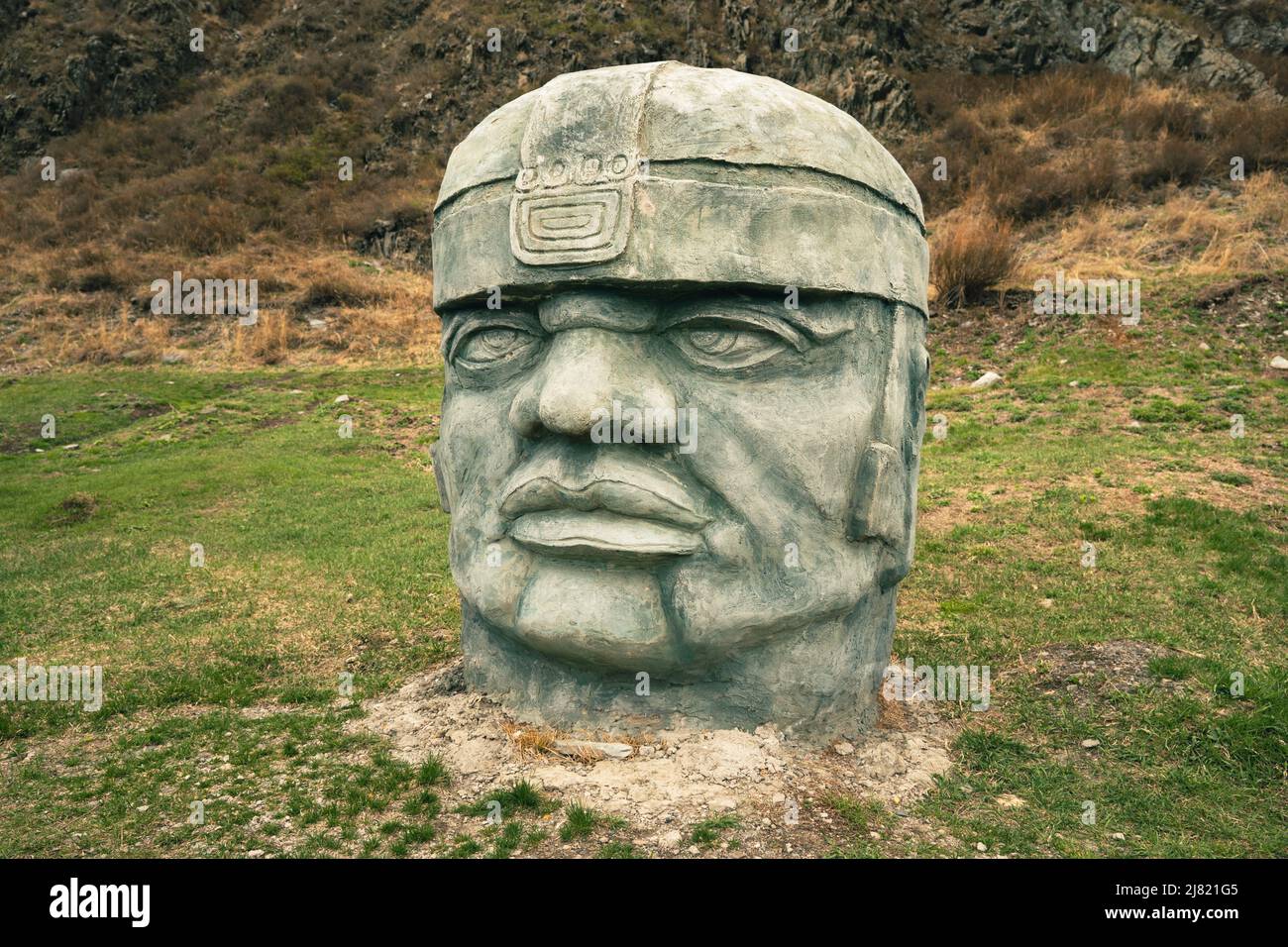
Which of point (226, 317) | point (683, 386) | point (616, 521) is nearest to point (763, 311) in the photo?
point (683, 386)

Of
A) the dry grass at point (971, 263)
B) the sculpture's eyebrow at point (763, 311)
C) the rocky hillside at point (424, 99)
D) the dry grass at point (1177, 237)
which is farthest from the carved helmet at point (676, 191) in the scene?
the rocky hillside at point (424, 99)

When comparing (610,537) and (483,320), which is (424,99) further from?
(610,537)

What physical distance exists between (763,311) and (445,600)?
421cm

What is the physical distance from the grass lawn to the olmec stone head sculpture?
80 centimetres

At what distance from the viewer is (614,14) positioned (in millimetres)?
27156

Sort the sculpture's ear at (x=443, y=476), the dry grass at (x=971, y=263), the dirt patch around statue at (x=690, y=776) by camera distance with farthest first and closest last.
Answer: the dry grass at (x=971, y=263) → the sculpture's ear at (x=443, y=476) → the dirt patch around statue at (x=690, y=776)

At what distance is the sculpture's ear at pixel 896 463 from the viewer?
4375 millimetres

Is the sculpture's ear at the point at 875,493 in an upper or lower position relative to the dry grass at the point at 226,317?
lower

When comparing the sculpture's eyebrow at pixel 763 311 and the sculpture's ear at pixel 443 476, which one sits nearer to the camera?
the sculpture's eyebrow at pixel 763 311

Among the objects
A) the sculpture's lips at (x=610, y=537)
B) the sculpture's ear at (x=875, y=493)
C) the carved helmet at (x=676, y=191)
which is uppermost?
the carved helmet at (x=676, y=191)

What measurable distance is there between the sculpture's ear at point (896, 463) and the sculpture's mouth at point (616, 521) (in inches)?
29.1

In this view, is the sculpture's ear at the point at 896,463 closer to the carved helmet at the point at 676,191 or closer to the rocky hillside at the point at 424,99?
the carved helmet at the point at 676,191

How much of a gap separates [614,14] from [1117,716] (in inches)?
1023

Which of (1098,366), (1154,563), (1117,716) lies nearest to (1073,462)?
(1154,563)
